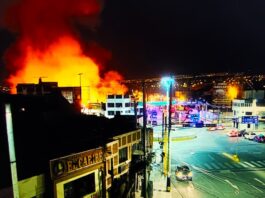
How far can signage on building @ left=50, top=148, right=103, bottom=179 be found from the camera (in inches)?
391

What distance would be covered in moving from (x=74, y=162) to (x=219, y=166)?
23.5 m

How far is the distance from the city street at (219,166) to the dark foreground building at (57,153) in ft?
22.4


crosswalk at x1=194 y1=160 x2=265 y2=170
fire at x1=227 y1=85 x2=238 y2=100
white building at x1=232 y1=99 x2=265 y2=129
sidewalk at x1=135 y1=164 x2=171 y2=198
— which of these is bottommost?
crosswalk at x1=194 y1=160 x2=265 y2=170

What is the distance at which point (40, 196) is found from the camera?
9.64 metres

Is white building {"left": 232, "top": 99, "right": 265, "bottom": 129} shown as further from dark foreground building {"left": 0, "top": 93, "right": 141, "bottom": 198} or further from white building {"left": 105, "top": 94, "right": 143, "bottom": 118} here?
dark foreground building {"left": 0, "top": 93, "right": 141, "bottom": 198}

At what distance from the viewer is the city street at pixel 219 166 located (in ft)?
72.2

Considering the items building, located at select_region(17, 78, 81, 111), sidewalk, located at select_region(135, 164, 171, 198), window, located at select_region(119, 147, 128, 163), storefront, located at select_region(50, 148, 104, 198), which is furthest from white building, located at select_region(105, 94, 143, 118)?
storefront, located at select_region(50, 148, 104, 198)

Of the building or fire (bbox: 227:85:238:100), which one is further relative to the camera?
fire (bbox: 227:85:238:100)

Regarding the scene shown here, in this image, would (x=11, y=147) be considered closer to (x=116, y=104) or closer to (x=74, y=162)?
(x=74, y=162)

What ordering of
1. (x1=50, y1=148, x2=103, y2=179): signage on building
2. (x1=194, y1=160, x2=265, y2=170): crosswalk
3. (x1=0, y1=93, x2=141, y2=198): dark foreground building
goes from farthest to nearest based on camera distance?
(x1=194, y1=160, x2=265, y2=170): crosswalk, (x1=50, y1=148, x2=103, y2=179): signage on building, (x1=0, y1=93, x2=141, y2=198): dark foreground building

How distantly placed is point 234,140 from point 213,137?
172 inches

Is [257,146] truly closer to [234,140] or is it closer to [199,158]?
[234,140]

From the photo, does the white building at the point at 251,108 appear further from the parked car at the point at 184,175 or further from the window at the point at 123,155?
the window at the point at 123,155

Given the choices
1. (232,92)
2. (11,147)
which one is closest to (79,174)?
(11,147)
